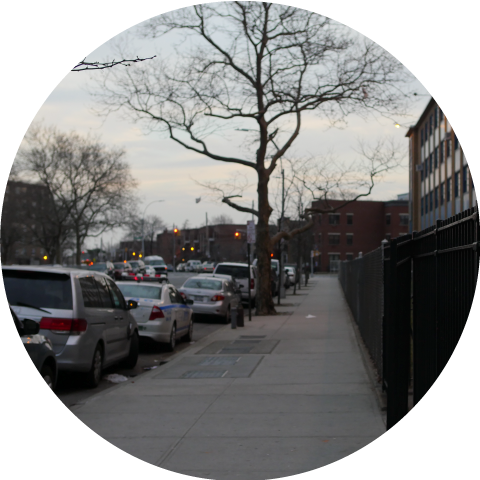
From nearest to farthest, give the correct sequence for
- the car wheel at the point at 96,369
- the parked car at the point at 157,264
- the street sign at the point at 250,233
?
1. the car wheel at the point at 96,369
2. the street sign at the point at 250,233
3. the parked car at the point at 157,264

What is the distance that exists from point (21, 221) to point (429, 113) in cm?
3999

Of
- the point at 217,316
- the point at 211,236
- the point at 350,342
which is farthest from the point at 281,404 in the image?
the point at 211,236

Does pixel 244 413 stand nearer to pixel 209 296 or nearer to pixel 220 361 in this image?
pixel 220 361

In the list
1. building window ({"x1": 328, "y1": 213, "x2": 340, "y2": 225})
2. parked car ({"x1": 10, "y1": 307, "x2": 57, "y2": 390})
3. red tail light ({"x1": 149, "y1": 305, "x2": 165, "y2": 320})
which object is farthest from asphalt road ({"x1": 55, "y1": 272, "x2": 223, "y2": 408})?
building window ({"x1": 328, "y1": 213, "x2": 340, "y2": 225})

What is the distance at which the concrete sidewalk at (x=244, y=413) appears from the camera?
5.71 meters

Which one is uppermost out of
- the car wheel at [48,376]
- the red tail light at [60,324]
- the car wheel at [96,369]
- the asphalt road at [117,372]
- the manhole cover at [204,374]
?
the red tail light at [60,324]

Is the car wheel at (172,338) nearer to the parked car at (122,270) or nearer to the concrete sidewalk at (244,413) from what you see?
the concrete sidewalk at (244,413)

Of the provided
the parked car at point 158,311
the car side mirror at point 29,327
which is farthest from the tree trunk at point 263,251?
the car side mirror at point 29,327

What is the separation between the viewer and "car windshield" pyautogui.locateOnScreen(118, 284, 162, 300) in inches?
545

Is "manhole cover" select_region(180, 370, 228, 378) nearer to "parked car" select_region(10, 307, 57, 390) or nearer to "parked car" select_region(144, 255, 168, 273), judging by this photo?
"parked car" select_region(10, 307, 57, 390)

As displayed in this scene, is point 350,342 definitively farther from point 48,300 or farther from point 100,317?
point 48,300

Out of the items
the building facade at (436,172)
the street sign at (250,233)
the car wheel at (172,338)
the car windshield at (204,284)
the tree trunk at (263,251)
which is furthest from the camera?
the building facade at (436,172)

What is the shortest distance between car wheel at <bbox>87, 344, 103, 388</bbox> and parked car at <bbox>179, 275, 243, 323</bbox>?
10.2 m

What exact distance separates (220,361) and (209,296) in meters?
8.57
